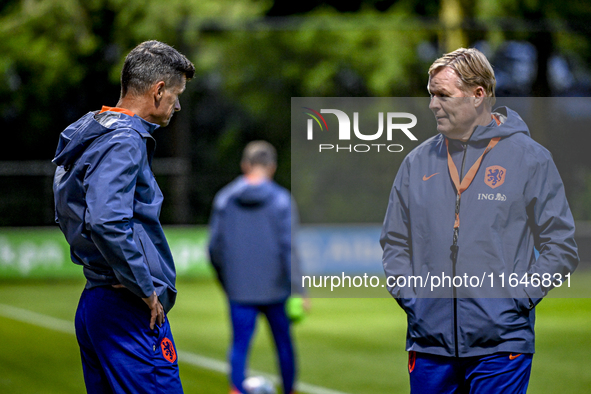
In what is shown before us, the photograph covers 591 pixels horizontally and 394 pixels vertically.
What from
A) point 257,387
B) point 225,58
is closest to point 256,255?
point 257,387

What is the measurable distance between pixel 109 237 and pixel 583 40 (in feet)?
56.9

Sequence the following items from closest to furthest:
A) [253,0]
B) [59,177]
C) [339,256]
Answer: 1. [59,177]
2. [339,256]
3. [253,0]

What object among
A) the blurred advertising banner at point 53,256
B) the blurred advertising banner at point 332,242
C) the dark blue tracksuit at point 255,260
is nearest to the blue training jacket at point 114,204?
the dark blue tracksuit at point 255,260

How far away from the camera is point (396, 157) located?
371cm

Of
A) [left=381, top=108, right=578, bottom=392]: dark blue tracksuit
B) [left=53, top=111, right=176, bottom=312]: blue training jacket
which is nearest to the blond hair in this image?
[left=381, top=108, right=578, bottom=392]: dark blue tracksuit

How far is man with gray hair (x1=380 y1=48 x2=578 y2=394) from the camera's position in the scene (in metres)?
3.16

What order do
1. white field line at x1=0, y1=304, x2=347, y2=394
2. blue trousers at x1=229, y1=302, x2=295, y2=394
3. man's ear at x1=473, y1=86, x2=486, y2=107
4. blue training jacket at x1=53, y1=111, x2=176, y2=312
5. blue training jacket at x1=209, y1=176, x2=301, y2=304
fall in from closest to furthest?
blue training jacket at x1=53, y1=111, x2=176, y2=312
man's ear at x1=473, y1=86, x2=486, y2=107
blue trousers at x1=229, y1=302, x2=295, y2=394
blue training jacket at x1=209, y1=176, x2=301, y2=304
white field line at x1=0, y1=304, x2=347, y2=394

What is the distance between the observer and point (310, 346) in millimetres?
9586

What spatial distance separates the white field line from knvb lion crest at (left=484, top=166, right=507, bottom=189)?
415 cm

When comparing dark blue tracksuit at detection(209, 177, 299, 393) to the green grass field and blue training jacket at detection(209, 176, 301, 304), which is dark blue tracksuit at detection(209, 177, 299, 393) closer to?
blue training jacket at detection(209, 176, 301, 304)

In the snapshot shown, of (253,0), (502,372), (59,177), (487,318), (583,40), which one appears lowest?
(502,372)

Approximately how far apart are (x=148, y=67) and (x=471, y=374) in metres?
1.86

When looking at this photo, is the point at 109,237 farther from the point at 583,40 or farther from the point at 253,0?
the point at 253,0

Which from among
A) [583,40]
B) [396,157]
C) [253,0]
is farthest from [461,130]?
[253,0]
